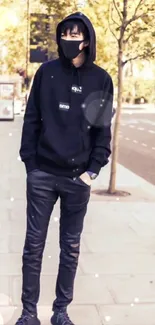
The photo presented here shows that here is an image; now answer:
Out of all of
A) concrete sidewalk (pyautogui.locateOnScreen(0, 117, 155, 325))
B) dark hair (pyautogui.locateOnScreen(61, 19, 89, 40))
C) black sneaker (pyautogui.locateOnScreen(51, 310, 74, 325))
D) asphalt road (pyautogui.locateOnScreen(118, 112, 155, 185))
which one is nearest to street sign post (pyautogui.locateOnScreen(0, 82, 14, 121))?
asphalt road (pyautogui.locateOnScreen(118, 112, 155, 185))

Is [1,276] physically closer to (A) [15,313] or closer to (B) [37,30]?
(A) [15,313]

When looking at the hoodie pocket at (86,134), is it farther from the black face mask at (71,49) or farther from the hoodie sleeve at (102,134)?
the black face mask at (71,49)

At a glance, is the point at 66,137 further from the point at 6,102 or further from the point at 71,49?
the point at 6,102

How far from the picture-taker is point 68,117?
11.6 feet

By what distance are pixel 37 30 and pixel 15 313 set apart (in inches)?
317

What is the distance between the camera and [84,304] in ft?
14.0

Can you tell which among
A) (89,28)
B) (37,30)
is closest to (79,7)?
(37,30)

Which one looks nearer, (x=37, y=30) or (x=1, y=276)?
(x=1, y=276)

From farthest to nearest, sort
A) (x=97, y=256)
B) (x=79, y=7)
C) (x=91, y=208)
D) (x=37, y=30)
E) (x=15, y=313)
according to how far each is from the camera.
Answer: (x=37, y=30) → (x=79, y=7) → (x=91, y=208) → (x=97, y=256) → (x=15, y=313)

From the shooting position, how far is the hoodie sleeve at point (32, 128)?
144 inches

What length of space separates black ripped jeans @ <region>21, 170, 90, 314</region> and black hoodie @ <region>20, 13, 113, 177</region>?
8cm

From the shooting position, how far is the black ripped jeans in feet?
12.0

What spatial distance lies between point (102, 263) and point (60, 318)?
1515mm

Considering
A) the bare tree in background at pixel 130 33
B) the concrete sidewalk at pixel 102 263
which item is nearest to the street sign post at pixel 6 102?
the bare tree in background at pixel 130 33
